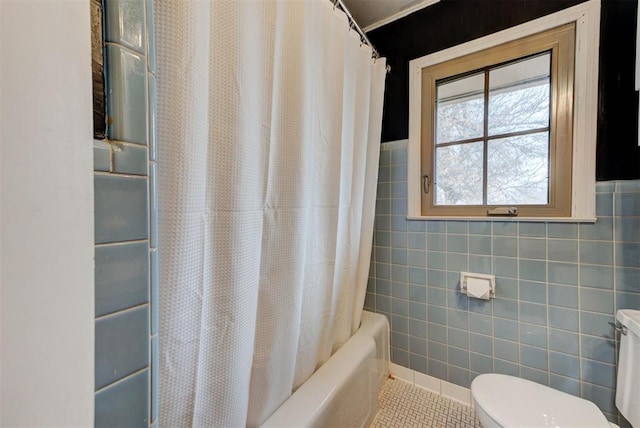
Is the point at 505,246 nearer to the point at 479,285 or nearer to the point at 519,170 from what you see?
the point at 479,285

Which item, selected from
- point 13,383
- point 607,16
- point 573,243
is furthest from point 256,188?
point 607,16

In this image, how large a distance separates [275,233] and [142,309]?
1.61 ft

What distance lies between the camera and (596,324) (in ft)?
3.66

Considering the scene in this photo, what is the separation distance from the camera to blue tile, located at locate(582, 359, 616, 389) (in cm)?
109

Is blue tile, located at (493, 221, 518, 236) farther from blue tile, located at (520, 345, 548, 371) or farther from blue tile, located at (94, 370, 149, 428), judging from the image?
blue tile, located at (94, 370, 149, 428)

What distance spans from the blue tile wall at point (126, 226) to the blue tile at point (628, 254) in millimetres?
1708

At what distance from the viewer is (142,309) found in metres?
0.38

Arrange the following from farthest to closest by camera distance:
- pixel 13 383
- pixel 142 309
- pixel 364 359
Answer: pixel 364 359
pixel 142 309
pixel 13 383

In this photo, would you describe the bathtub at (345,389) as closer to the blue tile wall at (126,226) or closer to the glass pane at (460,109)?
the blue tile wall at (126,226)

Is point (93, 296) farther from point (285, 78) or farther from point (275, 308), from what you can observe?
point (285, 78)

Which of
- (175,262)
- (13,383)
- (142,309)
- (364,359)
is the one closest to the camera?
(13,383)

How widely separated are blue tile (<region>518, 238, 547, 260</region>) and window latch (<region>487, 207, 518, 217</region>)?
0.45ft

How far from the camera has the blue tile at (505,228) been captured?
50.1 inches

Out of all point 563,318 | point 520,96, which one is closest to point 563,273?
point 563,318
